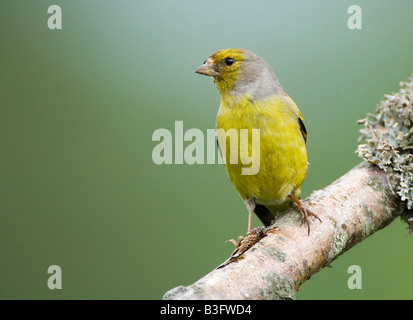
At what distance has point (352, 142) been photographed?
5590 mm

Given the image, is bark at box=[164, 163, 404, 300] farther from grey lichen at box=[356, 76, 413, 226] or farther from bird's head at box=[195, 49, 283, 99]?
bird's head at box=[195, 49, 283, 99]

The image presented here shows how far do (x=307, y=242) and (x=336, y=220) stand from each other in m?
0.39

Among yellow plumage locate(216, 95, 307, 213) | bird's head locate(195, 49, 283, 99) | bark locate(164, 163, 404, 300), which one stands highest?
bird's head locate(195, 49, 283, 99)

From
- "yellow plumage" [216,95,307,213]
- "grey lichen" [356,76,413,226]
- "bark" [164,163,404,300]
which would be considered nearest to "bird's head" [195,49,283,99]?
"yellow plumage" [216,95,307,213]

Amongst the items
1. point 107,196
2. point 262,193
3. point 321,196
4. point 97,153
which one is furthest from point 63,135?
point 321,196

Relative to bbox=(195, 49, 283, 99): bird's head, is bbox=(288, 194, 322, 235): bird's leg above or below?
below

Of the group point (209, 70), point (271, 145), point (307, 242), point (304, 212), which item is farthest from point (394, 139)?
point (209, 70)

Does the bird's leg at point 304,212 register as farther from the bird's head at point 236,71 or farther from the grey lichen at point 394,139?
the bird's head at point 236,71

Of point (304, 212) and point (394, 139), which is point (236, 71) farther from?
point (304, 212)

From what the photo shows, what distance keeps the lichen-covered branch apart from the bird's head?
0.97 m

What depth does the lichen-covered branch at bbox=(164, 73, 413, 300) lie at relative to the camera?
8.50 feet

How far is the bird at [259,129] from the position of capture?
13.0 ft

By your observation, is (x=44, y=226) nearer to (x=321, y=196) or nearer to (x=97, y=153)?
(x=97, y=153)

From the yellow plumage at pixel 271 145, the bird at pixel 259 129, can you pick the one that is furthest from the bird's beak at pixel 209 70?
the yellow plumage at pixel 271 145
